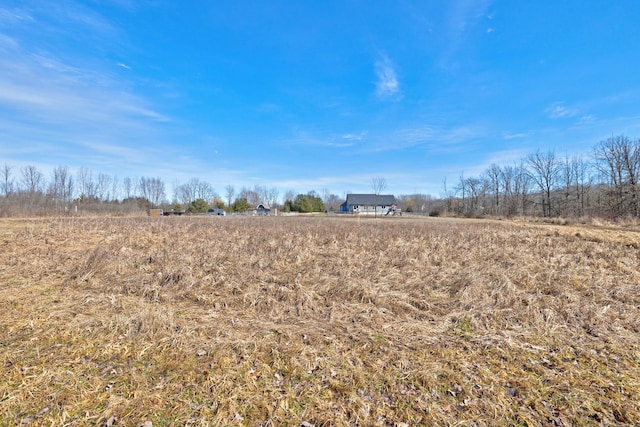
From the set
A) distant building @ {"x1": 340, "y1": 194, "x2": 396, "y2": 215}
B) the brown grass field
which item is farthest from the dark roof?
the brown grass field

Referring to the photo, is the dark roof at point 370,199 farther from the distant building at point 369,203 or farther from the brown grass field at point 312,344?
the brown grass field at point 312,344

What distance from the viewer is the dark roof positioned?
8188 centimetres

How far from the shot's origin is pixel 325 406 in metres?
2.54

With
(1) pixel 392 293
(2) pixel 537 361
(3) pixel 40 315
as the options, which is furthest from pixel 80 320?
(2) pixel 537 361

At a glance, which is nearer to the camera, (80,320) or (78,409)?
(78,409)

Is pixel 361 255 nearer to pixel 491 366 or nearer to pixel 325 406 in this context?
pixel 491 366

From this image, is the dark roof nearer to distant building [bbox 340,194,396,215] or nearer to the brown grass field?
distant building [bbox 340,194,396,215]

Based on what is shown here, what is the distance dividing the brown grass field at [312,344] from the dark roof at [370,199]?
7476 centimetres

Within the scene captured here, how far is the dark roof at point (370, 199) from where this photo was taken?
81.9m

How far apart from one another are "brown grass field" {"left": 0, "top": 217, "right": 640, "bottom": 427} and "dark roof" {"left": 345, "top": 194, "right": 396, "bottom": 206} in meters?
74.8

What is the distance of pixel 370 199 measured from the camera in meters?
82.9

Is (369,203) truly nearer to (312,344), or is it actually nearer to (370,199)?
(370,199)

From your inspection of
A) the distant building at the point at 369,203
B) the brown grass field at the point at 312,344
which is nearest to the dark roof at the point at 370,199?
the distant building at the point at 369,203

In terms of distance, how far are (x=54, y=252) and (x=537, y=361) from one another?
12049mm
